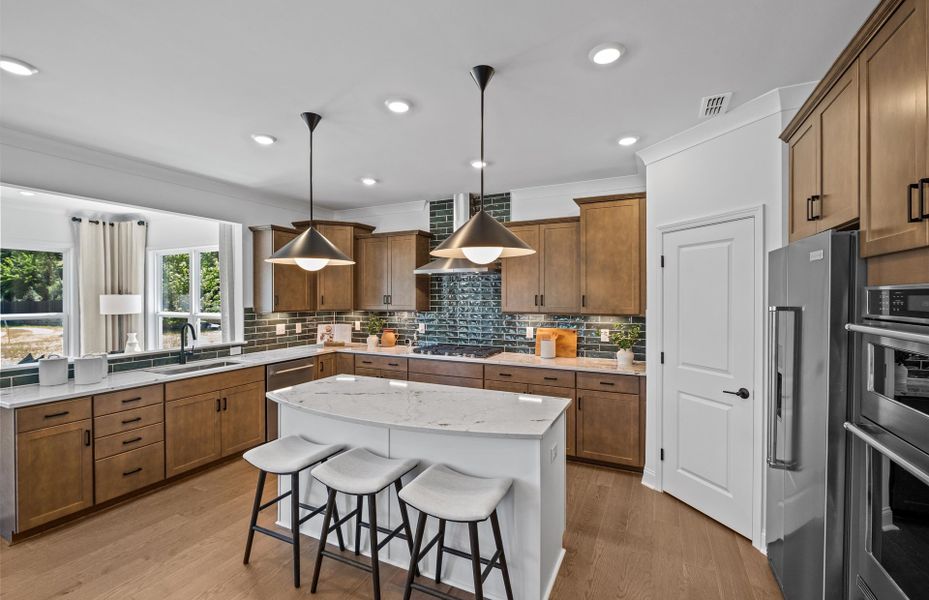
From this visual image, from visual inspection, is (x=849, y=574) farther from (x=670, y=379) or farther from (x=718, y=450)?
(x=670, y=379)

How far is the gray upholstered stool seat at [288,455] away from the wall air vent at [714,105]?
293 centimetres

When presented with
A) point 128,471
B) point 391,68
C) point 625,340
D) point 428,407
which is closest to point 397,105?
point 391,68

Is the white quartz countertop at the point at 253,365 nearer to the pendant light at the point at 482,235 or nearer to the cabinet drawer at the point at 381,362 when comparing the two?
the cabinet drawer at the point at 381,362

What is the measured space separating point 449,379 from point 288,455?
2205mm

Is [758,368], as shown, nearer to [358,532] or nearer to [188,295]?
[358,532]

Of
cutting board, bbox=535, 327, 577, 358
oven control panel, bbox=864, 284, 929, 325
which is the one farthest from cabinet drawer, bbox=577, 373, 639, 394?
oven control panel, bbox=864, 284, 929, 325

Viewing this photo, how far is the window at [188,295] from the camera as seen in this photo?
484cm

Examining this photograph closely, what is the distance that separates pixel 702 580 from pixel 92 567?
3335 mm

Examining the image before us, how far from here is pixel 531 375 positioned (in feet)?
13.1

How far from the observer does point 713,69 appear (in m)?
2.14

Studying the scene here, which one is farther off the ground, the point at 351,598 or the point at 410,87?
the point at 410,87

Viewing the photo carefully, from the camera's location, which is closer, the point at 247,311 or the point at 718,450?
the point at 718,450

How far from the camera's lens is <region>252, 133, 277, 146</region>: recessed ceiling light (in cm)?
305

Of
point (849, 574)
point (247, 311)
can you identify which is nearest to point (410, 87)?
point (849, 574)
